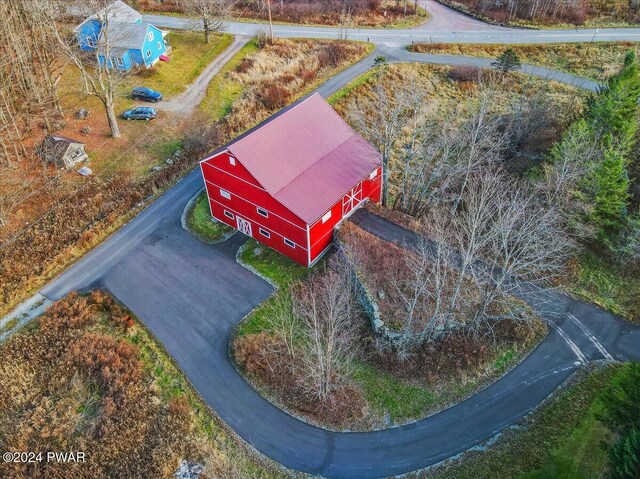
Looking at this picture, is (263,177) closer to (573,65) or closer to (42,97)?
(42,97)

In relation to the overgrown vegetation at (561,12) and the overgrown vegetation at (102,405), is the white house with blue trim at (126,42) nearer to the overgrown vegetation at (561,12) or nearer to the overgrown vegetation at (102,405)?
the overgrown vegetation at (102,405)

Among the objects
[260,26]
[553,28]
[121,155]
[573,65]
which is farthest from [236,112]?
[553,28]

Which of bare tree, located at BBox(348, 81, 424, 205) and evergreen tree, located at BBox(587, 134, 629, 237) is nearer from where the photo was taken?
evergreen tree, located at BBox(587, 134, 629, 237)

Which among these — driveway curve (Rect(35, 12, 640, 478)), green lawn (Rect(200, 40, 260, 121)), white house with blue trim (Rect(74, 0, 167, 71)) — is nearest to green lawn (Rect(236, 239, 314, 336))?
driveway curve (Rect(35, 12, 640, 478))

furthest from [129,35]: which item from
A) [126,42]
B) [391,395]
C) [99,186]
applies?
[391,395]

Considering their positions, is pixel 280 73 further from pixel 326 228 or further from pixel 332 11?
pixel 326 228

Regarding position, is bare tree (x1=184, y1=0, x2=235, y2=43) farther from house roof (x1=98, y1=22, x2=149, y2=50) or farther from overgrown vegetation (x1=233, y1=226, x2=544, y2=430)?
overgrown vegetation (x1=233, y1=226, x2=544, y2=430)

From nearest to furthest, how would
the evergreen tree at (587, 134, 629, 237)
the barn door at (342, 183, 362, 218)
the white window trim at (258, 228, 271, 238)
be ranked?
1. the evergreen tree at (587, 134, 629, 237)
2. the barn door at (342, 183, 362, 218)
3. the white window trim at (258, 228, 271, 238)
